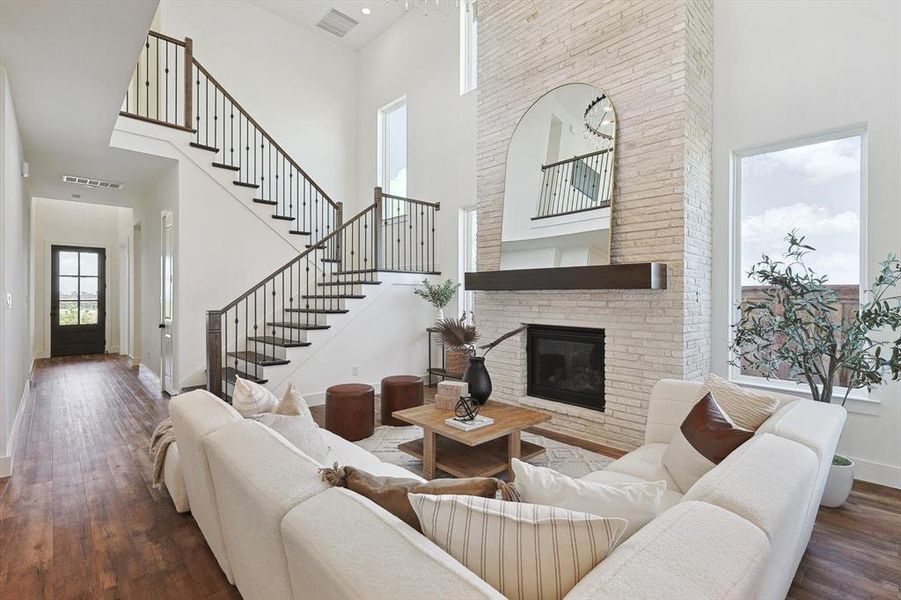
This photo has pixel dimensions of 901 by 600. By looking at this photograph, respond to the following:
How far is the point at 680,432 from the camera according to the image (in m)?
2.14

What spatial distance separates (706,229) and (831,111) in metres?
1.14

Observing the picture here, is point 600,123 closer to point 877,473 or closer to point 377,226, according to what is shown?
point 377,226

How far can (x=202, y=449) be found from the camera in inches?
71.7

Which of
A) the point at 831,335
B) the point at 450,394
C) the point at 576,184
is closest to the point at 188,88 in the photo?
the point at 576,184

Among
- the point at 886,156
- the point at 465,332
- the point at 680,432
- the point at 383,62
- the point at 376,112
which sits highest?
the point at 383,62

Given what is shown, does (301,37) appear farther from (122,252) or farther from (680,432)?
(680,432)

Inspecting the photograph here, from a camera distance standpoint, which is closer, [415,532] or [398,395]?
[415,532]

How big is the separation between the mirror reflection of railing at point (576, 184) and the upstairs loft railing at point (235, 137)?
3.55m

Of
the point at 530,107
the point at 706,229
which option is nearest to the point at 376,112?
the point at 530,107

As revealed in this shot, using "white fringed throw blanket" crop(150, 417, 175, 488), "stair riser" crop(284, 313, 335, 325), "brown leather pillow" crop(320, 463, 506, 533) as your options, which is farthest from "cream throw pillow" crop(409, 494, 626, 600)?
"stair riser" crop(284, 313, 335, 325)

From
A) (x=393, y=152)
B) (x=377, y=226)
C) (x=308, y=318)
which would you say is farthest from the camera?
(x=393, y=152)

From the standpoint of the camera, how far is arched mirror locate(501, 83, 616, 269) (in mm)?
4023

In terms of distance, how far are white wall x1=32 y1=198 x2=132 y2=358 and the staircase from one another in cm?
353

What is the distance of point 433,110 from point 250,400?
223 inches
